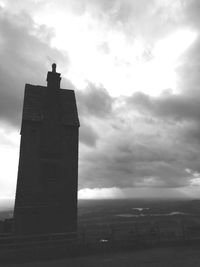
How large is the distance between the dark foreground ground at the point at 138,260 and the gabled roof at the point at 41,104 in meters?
13.7

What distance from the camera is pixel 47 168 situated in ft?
85.0

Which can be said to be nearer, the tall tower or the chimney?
the tall tower

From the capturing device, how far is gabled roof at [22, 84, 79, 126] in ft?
90.2

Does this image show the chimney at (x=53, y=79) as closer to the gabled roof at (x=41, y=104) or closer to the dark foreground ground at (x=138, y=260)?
the gabled roof at (x=41, y=104)

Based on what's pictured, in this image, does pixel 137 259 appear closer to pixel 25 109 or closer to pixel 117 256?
pixel 117 256

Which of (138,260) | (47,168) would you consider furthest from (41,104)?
(138,260)

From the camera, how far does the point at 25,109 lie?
91.6ft

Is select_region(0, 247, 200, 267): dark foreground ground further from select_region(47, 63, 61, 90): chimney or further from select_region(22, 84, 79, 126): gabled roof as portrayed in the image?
select_region(47, 63, 61, 90): chimney

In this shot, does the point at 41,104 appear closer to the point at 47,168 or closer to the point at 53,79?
the point at 53,79

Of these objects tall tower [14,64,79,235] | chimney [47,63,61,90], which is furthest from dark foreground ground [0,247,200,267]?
chimney [47,63,61,90]

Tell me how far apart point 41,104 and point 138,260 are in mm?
18223

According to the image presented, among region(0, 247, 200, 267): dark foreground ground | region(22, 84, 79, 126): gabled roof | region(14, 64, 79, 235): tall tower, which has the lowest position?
region(0, 247, 200, 267): dark foreground ground

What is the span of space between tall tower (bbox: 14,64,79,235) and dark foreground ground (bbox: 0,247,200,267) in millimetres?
7219

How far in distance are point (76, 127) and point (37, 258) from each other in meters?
13.4
